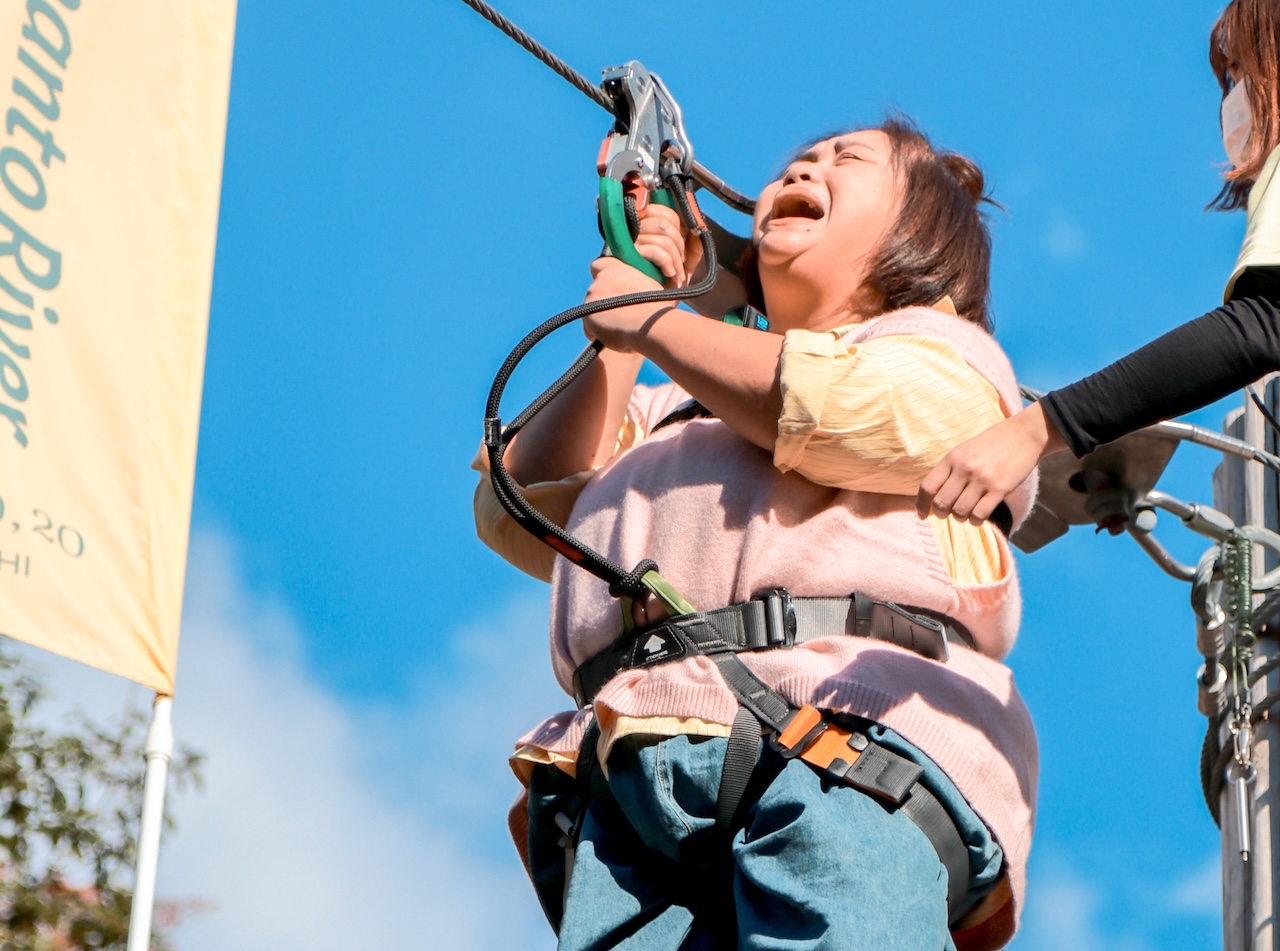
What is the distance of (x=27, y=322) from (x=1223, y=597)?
9.08ft

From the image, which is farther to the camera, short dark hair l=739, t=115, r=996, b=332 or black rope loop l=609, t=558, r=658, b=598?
short dark hair l=739, t=115, r=996, b=332

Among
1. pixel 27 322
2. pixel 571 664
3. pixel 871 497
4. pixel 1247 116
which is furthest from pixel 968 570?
pixel 27 322

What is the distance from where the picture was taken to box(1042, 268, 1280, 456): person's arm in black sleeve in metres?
2.47

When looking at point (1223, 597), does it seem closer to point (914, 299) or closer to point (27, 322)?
point (914, 299)

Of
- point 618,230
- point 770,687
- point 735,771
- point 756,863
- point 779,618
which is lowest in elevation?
point 756,863

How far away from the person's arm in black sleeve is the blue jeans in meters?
0.49

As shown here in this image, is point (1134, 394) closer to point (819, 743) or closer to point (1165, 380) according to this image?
point (1165, 380)

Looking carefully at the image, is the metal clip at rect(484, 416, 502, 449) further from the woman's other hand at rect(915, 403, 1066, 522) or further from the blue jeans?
the woman's other hand at rect(915, 403, 1066, 522)

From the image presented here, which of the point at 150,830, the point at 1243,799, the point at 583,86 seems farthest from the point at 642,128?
the point at 1243,799

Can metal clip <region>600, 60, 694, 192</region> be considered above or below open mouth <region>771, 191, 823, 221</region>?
above

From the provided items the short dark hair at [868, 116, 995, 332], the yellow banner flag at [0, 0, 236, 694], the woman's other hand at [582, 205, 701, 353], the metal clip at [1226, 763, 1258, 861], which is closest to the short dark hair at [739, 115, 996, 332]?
the short dark hair at [868, 116, 995, 332]

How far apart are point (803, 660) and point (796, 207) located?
937 mm

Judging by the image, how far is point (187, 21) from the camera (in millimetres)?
3453

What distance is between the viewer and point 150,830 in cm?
261
